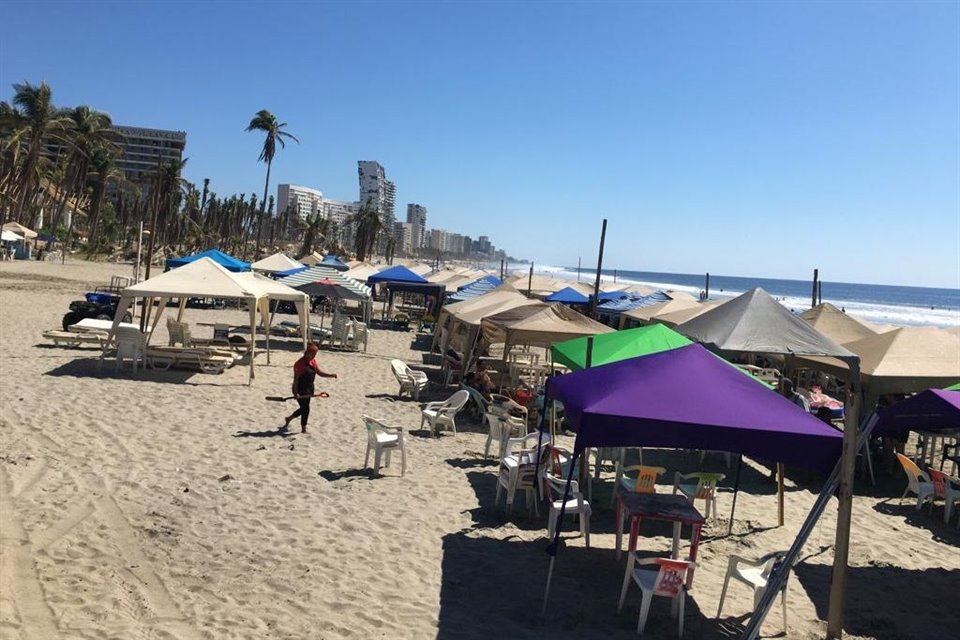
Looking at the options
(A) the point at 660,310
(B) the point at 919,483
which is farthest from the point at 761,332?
(A) the point at 660,310

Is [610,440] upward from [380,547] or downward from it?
upward

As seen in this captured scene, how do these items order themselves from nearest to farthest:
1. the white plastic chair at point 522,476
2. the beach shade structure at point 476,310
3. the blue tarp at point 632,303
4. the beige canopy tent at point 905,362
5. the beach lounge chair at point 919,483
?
the white plastic chair at point 522,476 < the beach lounge chair at point 919,483 < the beige canopy tent at point 905,362 < the beach shade structure at point 476,310 < the blue tarp at point 632,303

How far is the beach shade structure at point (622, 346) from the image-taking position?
7.62m

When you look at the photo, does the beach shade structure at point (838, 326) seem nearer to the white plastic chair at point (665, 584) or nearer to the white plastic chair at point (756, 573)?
the white plastic chair at point (756, 573)

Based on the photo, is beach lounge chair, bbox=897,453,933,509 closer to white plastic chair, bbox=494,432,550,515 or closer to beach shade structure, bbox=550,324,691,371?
beach shade structure, bbox=550,324,691,371

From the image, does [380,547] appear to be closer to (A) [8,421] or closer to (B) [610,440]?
(B) [610,440]

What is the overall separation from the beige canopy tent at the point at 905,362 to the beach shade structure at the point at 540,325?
368 centimetres

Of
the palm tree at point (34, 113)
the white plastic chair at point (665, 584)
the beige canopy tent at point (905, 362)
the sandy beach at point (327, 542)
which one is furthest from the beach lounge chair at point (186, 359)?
the palm tree at point (34, 113)

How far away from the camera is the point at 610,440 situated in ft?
15.4

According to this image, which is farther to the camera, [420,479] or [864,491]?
[864,491]

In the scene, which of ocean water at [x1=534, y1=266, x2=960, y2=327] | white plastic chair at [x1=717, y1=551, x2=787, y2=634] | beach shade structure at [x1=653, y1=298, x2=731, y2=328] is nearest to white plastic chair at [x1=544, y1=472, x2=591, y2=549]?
white plastic chair at [x1=717, y1=551, x2=787, y2=634]

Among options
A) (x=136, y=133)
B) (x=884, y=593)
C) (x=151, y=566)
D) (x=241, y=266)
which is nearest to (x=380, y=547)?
(x=151, y=566)

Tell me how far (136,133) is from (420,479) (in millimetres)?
155169

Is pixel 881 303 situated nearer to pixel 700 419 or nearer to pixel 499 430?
pixel 499 430
